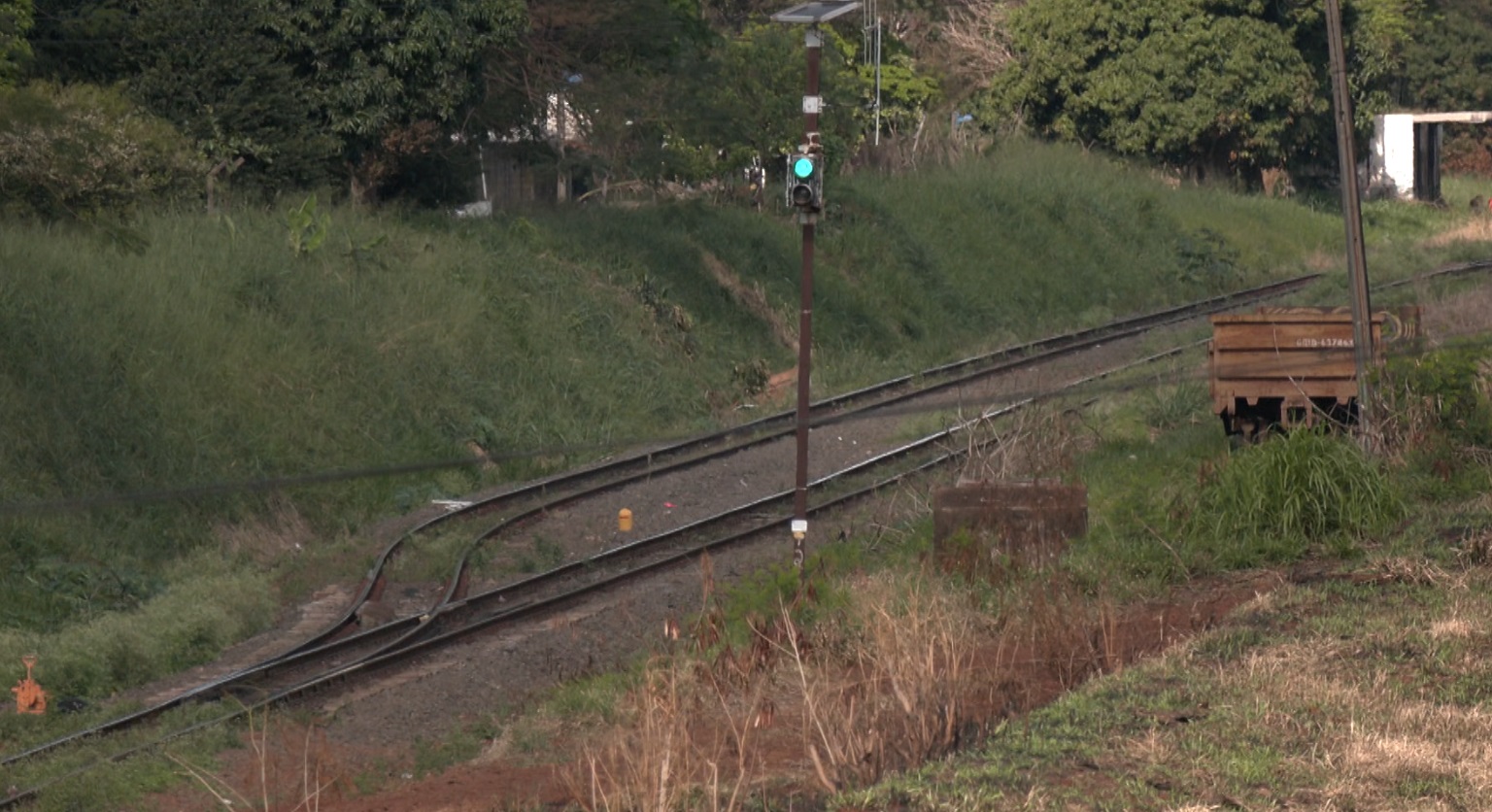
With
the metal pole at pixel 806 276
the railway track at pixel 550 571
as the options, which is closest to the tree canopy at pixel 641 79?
the railway track at pixel 550 571

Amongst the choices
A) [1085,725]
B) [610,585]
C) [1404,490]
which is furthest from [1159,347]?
[1085,725]

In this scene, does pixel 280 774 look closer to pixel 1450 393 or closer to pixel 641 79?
pixel 1450 393

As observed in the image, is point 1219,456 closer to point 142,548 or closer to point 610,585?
point 610,585

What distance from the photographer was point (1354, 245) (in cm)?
1692

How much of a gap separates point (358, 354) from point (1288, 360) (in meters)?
11.4

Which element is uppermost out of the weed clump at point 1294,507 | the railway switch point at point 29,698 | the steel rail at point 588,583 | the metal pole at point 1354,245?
the metal pole at point 1354,245

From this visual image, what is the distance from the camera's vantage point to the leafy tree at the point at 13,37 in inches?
747

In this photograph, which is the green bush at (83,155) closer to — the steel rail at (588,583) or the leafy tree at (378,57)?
the leafy tree at (378,57)

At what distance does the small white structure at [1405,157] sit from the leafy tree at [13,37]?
155 feet

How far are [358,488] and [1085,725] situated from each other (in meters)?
12.5

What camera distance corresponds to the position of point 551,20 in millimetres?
29516

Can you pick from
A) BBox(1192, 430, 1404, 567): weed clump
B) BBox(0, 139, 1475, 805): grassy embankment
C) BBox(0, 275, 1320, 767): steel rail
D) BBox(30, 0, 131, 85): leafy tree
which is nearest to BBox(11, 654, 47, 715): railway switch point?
BBox(0, 139, 1475, 805): grassy embankment

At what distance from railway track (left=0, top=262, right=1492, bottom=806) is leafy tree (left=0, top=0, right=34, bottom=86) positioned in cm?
736

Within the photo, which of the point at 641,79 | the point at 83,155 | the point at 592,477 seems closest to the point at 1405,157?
the point at 641,79
